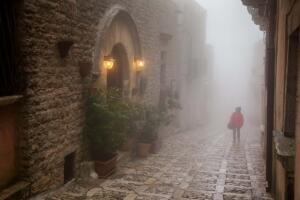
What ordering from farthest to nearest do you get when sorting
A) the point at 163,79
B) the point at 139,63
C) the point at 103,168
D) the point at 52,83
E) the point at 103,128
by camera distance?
the point at 163,79, the point at 139,63, the point at 103,168, the point at 103,128, the point at 52,83

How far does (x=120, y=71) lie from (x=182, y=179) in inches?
161

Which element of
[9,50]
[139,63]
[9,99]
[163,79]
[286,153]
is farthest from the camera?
[163,79]

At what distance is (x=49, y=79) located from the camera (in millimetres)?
6949

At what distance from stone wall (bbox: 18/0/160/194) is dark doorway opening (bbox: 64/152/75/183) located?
6.8 inches

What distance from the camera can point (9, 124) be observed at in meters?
6.01

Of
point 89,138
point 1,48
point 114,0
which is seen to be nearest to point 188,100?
point 114,0

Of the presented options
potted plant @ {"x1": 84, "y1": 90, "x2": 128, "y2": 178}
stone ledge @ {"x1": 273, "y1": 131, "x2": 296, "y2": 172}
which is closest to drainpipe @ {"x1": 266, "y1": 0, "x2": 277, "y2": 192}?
stone ledge @ {"x1": 273, "y1": 131, "x2": 296, "y2": 172}

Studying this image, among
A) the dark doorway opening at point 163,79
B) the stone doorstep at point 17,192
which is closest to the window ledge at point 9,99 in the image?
the stone doorstep at point 17,192

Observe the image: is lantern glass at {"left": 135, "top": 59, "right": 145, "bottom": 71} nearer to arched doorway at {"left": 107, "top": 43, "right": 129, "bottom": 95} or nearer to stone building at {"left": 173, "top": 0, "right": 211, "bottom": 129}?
arched doorway at {"left": 107, "top": 43, "right": 129, "bottom": 95}

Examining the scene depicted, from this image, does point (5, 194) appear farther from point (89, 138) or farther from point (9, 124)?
point (89, 138)

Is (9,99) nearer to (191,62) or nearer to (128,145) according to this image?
(128,145)

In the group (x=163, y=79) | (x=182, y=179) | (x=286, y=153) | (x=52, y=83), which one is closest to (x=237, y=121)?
(x=163, y=79)

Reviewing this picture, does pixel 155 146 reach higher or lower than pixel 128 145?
lower

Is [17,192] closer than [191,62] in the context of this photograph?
Yes
